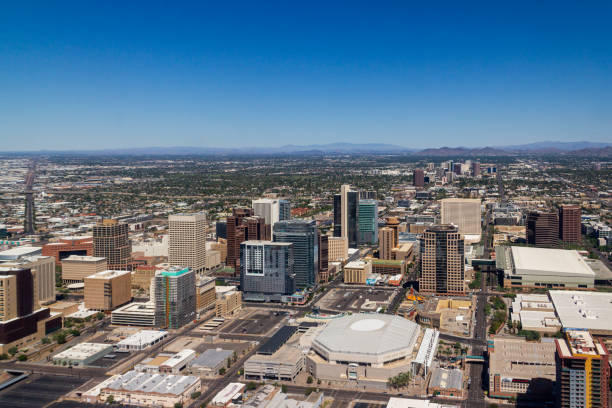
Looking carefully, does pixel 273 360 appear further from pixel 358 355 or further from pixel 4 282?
pixel 4 282

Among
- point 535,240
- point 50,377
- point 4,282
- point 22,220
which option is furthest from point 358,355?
point 22,220

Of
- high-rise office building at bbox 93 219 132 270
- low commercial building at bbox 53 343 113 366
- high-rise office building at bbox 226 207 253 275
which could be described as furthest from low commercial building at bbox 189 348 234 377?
high-rise office building at bbox 93 219 132 270

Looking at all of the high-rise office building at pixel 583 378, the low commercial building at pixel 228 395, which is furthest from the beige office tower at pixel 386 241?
the high-rise office building at pixel 583 378

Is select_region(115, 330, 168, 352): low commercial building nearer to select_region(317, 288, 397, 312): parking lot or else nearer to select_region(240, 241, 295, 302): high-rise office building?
select_region(240, 241, 295, 302): high-rise office building

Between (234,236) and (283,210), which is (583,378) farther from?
(283,210)

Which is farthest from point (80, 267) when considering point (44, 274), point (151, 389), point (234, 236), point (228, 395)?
point (228, 395)

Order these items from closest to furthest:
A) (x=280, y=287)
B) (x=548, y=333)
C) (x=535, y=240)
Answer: (x=548, y=333), (x=280, y=287), (x=535, y=240)

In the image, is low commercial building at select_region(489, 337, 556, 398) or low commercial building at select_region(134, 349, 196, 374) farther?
low commercial building at select_region(134, 349, 196, 374)
